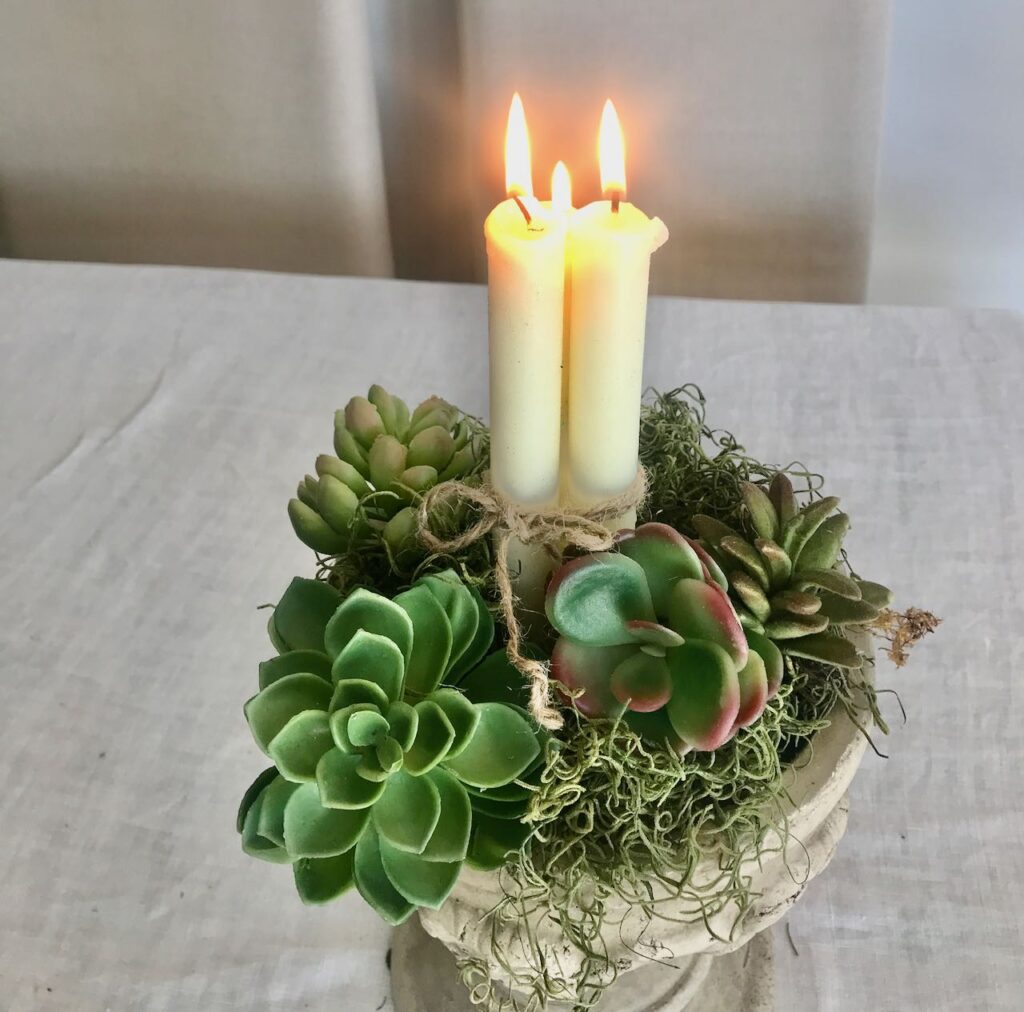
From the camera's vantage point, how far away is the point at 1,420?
0.74 m

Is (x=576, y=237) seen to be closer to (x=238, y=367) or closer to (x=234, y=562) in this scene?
(x=234, y=562)

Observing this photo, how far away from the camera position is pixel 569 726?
0.33m

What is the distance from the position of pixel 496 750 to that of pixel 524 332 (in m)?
0.13

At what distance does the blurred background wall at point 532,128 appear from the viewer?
2.66ft

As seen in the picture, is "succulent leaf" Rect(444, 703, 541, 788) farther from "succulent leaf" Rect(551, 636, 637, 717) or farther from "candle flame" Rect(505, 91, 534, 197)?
"candle flame" Rect(505, 91, 534, 197)

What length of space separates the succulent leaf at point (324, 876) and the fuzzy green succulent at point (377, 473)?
0.38 feet

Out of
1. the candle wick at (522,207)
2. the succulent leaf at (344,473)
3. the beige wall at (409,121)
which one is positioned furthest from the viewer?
the beige wall at (409,121)

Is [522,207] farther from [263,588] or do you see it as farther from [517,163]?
[263,588]

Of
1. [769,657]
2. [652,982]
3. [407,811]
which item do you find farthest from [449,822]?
[652,982]

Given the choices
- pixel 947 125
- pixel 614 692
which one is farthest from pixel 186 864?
pixel 947 125

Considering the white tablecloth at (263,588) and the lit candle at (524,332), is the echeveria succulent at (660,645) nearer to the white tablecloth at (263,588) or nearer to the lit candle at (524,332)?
the lit candle at (524,332)

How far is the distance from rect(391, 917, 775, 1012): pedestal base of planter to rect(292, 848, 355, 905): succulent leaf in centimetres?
20

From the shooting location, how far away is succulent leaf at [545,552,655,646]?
0.32 metres

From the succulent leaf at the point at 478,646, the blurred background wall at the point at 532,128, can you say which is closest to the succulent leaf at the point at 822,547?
the succulent leaf at the point at 478,646
